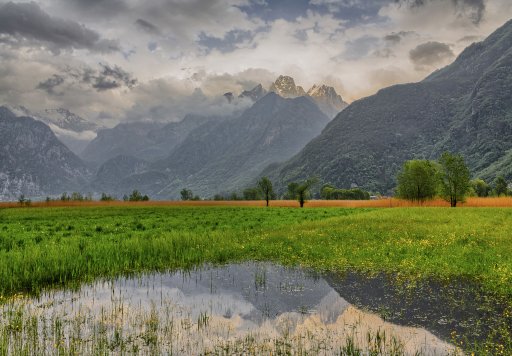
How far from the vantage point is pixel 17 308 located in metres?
12.0

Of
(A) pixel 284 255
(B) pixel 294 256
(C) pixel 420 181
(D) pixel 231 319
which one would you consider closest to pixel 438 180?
(C) pixel 420 181

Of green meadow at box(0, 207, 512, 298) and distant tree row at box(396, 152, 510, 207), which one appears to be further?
distant tree row at box(396, 152, 510, 207)

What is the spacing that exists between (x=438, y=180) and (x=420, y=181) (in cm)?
722

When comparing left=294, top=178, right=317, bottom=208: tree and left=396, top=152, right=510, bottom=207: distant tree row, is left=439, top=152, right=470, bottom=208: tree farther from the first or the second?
left=294, top=178, right=317, bottom=208: tree

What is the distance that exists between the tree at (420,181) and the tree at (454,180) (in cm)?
690

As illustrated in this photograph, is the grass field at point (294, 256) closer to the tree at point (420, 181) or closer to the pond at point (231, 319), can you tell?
the pond at point (231, 319)

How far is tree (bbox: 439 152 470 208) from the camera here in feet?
267

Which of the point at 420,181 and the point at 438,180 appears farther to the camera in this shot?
the point at 420,181

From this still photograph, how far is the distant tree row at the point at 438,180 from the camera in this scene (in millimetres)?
81625

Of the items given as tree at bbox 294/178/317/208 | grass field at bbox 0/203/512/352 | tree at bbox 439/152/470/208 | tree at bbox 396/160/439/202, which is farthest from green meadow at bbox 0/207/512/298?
tree at bbox 396/160/439/202

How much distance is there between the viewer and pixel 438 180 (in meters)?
86.0

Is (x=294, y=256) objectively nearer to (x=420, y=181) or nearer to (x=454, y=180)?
(x=454, y=180)

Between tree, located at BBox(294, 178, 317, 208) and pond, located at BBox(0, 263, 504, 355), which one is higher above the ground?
tree, located at BBox(294, 178, 317, 208)

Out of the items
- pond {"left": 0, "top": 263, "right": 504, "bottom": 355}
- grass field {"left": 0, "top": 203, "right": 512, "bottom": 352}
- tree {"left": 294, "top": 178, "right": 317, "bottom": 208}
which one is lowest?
pond {"left": 0, "top": 263, "right": 504, "bottom": 355}
